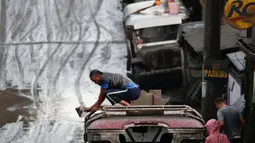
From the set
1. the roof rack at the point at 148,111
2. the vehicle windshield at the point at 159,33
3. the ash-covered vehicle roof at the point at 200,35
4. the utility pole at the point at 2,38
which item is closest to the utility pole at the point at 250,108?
the roof rack at the point at 148,111

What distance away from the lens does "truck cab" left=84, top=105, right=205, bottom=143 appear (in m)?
8.84

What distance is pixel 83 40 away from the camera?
2695 centimetres

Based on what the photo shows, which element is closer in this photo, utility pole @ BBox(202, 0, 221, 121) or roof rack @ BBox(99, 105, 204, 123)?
roof rack @ BBox(99, 105, 204, 123)

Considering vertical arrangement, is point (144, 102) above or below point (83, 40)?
above

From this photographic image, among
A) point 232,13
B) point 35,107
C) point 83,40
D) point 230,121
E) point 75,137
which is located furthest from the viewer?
point 83,40

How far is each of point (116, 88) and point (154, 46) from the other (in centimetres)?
1132

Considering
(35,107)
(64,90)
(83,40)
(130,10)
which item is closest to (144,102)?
(35,107)

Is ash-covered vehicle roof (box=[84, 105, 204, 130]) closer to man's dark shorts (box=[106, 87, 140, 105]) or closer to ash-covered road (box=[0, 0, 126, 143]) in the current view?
man's dark shorts (box=[106, 87, 140, 105])

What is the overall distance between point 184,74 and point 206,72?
733cm

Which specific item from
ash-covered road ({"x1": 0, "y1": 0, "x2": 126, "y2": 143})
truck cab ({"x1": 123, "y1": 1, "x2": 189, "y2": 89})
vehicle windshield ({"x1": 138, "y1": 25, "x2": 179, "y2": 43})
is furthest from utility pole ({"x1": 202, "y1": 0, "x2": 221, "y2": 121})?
vehicle windshield ({"x1": 138, "y1": 25, "x2": 179, "y2": 43})

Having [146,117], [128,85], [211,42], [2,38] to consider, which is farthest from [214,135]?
[2,38]

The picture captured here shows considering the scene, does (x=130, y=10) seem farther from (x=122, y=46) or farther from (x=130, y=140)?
(x=130, y=140)

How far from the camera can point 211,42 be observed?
42.5ft

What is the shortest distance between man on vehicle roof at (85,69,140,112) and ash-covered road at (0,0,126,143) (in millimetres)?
5351
